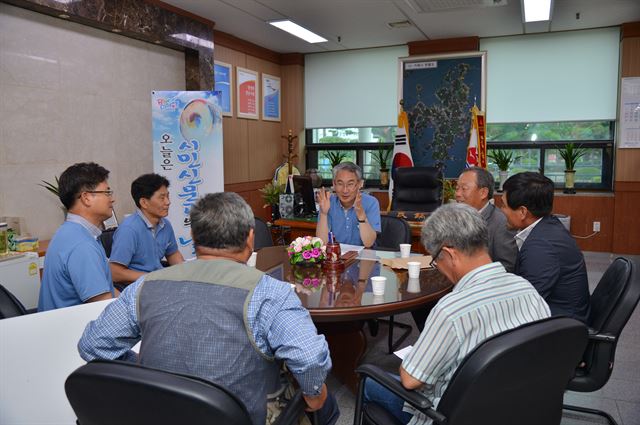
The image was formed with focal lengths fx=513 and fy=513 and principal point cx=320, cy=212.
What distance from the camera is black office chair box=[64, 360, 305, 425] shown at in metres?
1.10

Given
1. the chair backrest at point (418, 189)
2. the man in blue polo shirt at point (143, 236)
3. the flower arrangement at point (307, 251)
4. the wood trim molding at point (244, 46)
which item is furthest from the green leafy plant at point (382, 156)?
the flower arrangement at point (307, 251)

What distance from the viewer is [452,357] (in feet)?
A: 5.06

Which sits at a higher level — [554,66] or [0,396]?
[554,66]

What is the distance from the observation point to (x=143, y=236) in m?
3.02

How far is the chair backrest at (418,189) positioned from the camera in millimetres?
5590

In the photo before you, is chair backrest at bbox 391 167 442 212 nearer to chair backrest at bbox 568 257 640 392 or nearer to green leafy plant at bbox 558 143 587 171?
green leafy plant at bbox 558 143 587 171

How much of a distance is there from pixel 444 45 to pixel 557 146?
2062mm

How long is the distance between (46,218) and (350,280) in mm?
3142

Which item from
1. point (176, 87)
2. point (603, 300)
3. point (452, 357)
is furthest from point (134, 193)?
point (176, 87)

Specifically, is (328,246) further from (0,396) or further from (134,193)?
(0,396)

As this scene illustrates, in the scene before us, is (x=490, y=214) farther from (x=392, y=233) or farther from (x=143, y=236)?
(x=143, y=236)

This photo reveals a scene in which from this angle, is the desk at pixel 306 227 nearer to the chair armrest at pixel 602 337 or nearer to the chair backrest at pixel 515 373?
the chair armrest at pixel 602 337

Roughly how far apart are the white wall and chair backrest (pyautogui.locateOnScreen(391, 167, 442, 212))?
2.78 m

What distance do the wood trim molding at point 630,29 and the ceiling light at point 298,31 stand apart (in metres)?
3.70
